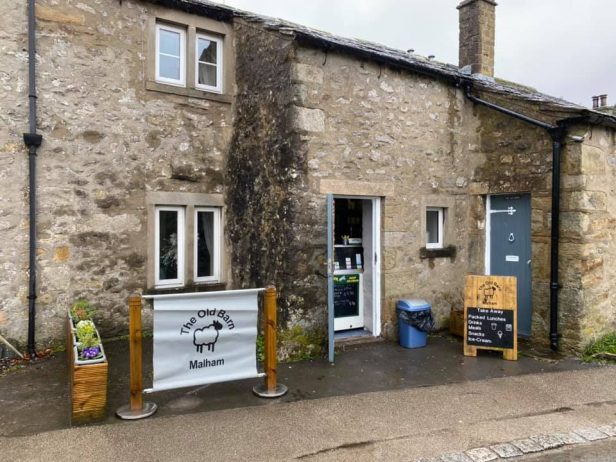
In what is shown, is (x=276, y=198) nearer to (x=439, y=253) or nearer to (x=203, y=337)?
(x=203, y=337)

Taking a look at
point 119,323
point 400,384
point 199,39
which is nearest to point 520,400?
point 400,384

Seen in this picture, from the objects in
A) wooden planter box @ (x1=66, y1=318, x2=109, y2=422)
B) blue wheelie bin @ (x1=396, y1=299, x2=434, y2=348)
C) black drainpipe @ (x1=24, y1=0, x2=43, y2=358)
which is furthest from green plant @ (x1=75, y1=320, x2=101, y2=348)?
blue wheelie bin @ (x1=396, y1=299, x2=434, y2=348)

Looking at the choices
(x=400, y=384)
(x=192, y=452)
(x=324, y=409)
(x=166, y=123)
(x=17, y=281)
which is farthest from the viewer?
(x=166, y=123)

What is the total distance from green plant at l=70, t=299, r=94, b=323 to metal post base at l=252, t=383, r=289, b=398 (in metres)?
2.51

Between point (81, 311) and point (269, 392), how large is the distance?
293cm

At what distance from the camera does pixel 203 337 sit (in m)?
4.36

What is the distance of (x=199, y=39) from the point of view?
23.4ft

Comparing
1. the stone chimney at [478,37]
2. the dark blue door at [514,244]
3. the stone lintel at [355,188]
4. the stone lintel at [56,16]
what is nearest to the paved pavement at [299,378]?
the dark blue door at [514,244]

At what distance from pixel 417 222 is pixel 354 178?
144 cm

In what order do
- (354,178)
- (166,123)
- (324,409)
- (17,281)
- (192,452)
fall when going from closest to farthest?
(192,452) → (324,409) → (17,281) → (354,178) → (166,123)

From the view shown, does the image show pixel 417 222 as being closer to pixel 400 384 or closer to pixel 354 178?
pixel 354 178

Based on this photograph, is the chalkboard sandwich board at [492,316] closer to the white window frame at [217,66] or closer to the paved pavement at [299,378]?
the paved pavement at [299,378]

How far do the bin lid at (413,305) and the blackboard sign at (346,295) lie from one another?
0.75 meters

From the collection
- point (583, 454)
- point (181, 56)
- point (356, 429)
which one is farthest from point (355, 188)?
point (583, 454)
